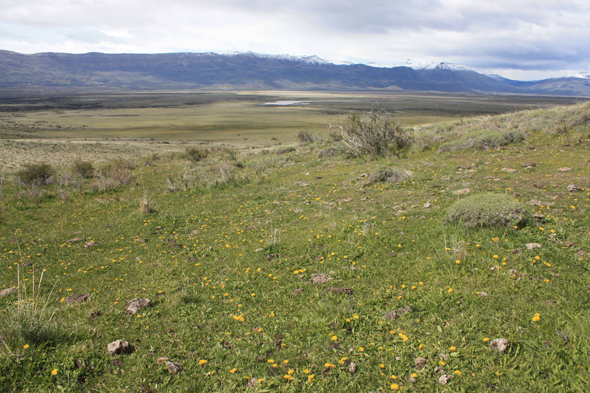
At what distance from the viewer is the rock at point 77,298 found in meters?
5.32

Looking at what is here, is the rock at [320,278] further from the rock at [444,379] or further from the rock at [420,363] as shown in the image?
the rock at [444,379]

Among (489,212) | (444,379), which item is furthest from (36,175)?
(444,379)

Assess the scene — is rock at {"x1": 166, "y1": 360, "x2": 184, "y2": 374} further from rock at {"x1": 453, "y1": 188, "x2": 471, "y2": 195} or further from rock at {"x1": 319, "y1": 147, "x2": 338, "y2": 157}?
rock at {"x1": 319, "y1": 147, "x2": 338, "y2": 157}

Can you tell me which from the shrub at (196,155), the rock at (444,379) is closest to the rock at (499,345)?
the rock at (444,379)

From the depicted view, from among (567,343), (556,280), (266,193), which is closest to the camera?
(567,343)

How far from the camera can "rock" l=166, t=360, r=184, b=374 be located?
3768mm

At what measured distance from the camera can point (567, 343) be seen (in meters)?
3.43

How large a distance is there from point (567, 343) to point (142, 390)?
424cm

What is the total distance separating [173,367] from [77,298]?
264 centimetres

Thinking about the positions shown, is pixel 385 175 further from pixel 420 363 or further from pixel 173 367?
pixel 173 367

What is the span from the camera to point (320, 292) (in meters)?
5.23

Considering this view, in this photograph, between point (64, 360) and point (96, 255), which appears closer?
point (64, 360)

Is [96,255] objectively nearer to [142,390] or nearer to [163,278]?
[163,278]

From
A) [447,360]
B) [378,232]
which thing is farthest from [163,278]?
[447,360]
